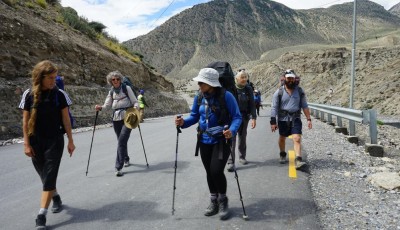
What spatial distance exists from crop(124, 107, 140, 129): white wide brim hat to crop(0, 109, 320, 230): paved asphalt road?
943 mm

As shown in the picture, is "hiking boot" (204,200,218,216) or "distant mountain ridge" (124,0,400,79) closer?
"hiking boot" (204,200,218,216)

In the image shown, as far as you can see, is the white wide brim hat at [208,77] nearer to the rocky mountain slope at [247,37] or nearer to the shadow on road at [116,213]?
the shadow on road at [116,213]

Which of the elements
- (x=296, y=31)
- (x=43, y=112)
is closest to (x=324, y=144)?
(x=43, y=112)

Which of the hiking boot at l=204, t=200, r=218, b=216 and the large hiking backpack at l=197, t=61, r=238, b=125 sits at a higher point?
the large hiking backpack at l=197, t=61, r=238, b=125

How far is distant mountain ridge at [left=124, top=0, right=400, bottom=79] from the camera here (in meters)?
156

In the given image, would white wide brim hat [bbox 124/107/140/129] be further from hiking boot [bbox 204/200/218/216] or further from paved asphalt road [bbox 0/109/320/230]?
hiking boot [bbox 204/200/218/216]

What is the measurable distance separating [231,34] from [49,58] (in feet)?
517

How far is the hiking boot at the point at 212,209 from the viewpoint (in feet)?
15.8

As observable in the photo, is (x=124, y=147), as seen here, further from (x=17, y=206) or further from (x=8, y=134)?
(x=8, y=134)

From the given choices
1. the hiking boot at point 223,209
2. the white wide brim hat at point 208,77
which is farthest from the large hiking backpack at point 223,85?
the hiking boot at point 223,209

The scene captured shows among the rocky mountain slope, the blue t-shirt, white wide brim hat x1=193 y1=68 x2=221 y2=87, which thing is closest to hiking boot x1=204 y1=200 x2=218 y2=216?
the blue t-shirt

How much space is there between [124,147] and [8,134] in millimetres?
7851

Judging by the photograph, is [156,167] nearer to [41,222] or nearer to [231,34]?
[41,222]

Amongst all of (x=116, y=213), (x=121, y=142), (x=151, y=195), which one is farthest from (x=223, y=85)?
(x=121, y=142)
